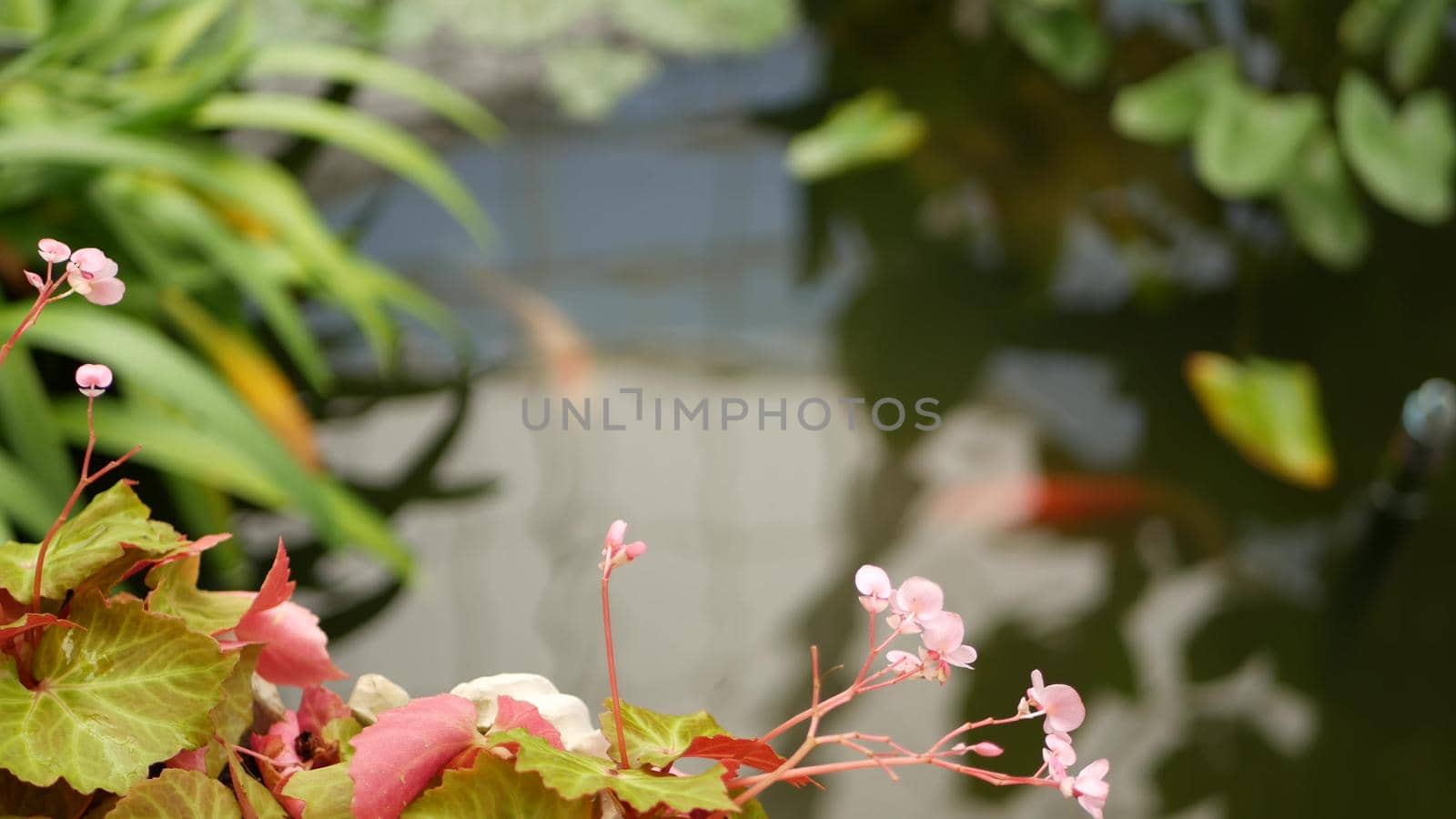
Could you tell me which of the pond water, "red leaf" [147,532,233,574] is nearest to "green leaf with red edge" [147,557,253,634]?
"red leaf" [147,532,233,574]

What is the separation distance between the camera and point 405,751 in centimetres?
26

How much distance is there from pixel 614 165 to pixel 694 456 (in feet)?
2.45

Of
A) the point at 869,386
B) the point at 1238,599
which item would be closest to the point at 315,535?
the point at 869,386

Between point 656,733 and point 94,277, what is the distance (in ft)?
0.58

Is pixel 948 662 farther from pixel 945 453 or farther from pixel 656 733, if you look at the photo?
pixel 945 453

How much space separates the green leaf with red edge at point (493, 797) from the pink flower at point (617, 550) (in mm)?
50

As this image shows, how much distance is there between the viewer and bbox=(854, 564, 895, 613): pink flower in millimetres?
283

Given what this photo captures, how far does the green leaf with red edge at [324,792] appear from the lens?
26cm

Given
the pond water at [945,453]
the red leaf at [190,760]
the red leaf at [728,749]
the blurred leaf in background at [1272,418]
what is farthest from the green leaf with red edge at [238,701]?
A: the blurred leaf in background at [1272,418]

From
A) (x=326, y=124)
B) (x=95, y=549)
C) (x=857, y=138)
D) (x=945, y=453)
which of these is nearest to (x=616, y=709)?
(x=95, y=549)

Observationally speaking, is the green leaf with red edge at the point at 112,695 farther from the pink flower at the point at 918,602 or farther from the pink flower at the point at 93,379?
the pink flower at the point at 918,602

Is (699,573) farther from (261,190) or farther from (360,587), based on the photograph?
(261,190)

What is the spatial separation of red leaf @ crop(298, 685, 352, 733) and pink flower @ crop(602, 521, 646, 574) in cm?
9

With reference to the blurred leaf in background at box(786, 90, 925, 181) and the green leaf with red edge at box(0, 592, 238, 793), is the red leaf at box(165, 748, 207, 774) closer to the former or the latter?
the green leaf with red edge at box(0, 592, 238, 793)
